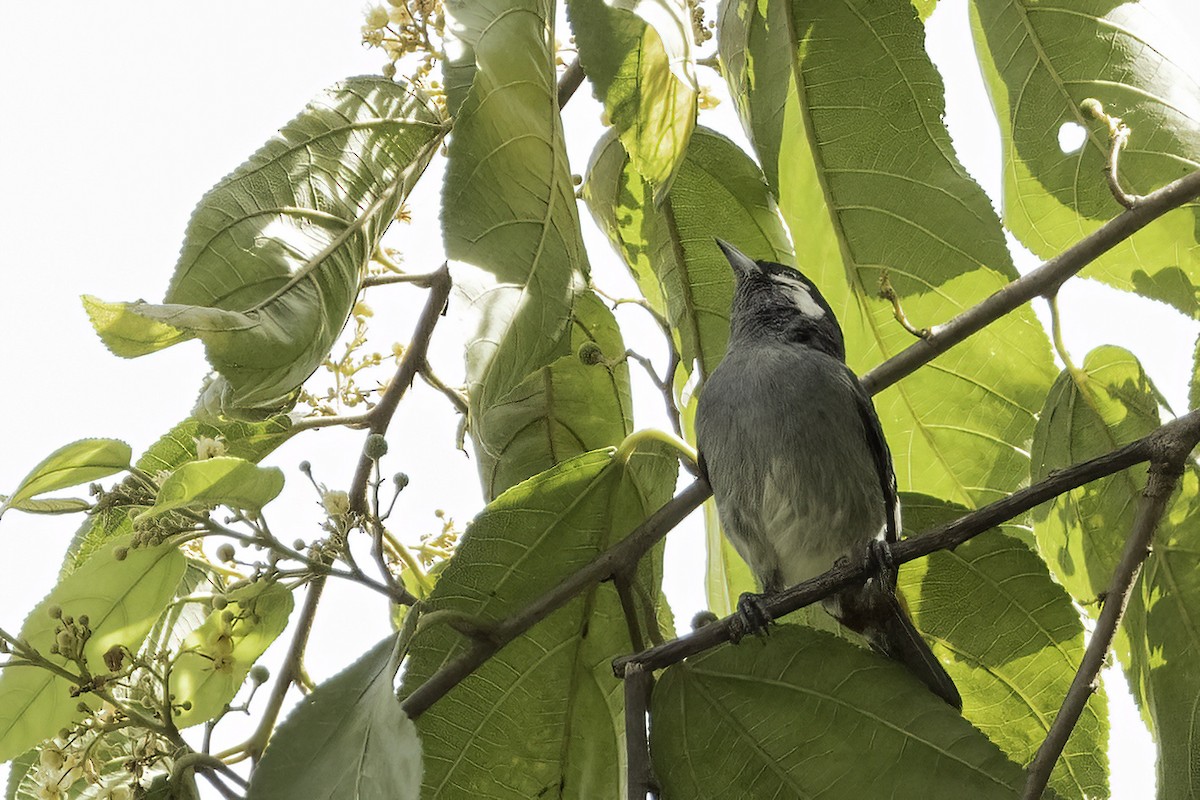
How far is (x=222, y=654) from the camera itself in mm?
1993

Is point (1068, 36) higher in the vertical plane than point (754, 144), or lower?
higher

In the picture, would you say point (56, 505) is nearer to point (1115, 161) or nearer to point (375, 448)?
point (375, 448)

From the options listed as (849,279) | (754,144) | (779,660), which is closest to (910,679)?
(779,660)

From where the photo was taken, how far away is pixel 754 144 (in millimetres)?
2412

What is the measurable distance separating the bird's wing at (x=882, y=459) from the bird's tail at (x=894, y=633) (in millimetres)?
197

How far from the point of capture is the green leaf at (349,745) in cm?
156

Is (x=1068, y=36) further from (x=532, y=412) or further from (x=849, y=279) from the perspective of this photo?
(x=532, y=412)

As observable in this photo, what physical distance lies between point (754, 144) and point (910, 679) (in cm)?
A: 106

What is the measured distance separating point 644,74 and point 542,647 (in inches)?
40.3

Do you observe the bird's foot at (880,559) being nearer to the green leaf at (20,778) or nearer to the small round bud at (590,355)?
the small round bud at (590,355)

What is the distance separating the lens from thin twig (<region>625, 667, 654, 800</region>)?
188 cm

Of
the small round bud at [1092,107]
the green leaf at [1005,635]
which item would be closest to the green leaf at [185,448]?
the green leaf at [1005,635]

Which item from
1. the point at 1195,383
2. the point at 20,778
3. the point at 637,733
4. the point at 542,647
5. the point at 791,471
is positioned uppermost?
the point at 1195,383

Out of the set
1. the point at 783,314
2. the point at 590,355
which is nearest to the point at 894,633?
the point at 590,355
